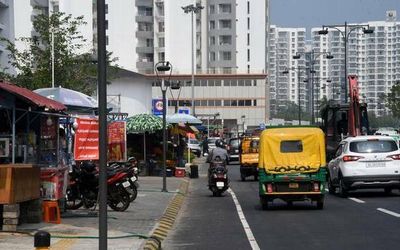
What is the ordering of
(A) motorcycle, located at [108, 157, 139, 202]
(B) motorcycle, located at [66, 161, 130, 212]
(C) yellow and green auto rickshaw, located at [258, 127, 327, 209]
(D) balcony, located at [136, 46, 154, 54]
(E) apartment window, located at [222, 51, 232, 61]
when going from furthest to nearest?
(E) apartment window, located at [222, 51, 232, 61]
(D) balcony, located at [136, 46, 154, 54]
(C) yellow and green auto rickshaw, located at [258, 127, 327, 209]
(A) motorcycle, located at [108, 157, 139, 202]
(B) motorcycle, located at [66, 161, 130, 212]

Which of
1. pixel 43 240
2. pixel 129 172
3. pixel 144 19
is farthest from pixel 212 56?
pixel 43 240

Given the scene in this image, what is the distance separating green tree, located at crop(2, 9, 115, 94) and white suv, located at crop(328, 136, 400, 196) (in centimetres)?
1724

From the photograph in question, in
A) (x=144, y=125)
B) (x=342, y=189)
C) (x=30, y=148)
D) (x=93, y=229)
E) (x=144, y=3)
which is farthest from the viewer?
(x=144, y=3)

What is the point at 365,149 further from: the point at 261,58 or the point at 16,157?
the point at 261,58

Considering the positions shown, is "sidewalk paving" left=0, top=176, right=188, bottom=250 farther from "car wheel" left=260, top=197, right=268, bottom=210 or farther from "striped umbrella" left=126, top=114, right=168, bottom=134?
"striped umbrella" left=126, top=114, right=168, bottom=134

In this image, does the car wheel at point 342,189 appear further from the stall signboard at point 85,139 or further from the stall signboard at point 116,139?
the stall signboard at point 85,139

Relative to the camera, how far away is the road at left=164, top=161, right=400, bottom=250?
14305 millimetres

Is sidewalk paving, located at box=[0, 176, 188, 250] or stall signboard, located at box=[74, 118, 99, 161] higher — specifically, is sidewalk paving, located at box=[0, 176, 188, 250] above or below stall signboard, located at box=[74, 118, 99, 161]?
below

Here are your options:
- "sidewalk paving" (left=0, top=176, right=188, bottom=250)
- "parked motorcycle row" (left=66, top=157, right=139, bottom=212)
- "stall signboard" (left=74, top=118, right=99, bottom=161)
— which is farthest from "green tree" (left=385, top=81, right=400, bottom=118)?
"stall signboard" (left=74, top=118, right=99, bottom=161)

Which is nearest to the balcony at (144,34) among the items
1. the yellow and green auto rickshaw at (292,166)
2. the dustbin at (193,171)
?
the dustbin at (193,171)

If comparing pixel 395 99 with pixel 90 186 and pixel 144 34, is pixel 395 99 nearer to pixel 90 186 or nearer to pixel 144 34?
pixel 144 34

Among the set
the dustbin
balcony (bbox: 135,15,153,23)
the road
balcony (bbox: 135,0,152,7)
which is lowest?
the dustbin

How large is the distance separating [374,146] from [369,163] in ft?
2.20

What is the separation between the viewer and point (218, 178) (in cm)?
2777
